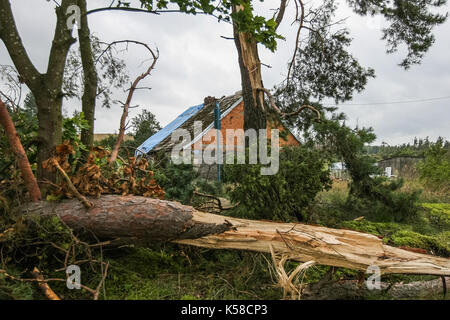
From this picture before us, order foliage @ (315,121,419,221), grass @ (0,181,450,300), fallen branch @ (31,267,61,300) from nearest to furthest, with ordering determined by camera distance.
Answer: fallen branch @ (31,267,61,300) < grass @ (0,181,450,300) < foliage @ (315,121,419,221)

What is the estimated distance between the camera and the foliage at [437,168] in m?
9.89

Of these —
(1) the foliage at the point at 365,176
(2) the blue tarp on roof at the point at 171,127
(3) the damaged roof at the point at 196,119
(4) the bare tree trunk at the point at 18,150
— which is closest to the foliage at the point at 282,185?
(1) the foliage at the point at 365,176

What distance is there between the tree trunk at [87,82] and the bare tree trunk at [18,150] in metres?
1.06

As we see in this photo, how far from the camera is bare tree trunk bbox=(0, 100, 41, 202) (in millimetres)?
2584

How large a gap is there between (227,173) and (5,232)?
2.50 metres

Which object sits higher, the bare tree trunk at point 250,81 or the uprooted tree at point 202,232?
the bare tree trunk at point 250,81

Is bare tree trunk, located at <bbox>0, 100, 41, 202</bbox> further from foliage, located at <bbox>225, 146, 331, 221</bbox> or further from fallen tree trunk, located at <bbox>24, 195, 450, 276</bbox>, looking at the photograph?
foliage, located at <bbox>225, 146, 331, 221</bbox>

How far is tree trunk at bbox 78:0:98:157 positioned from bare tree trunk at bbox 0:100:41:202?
3.49 ft

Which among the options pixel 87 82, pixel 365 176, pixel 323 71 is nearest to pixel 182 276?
pixel 87 82

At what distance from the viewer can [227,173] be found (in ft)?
13.0

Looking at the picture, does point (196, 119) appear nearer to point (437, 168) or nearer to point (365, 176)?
point (437, 168)

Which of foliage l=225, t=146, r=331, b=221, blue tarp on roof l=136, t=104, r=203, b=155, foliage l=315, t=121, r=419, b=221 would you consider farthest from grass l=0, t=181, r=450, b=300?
blue tarp on roof l=136, t=104, r=203, b=155

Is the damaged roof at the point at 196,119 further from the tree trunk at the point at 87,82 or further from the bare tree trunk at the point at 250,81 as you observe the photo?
the tree trunk at the point at 87,82
